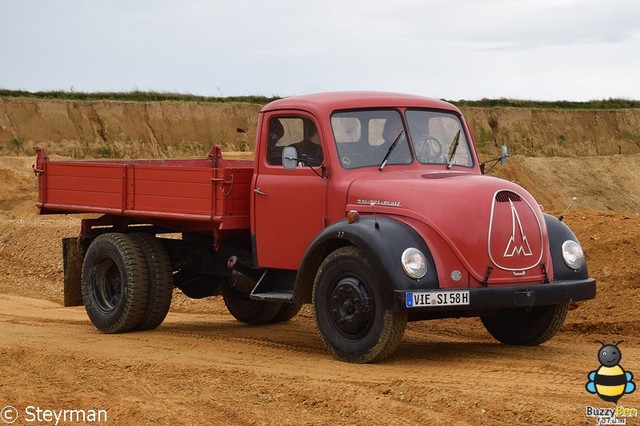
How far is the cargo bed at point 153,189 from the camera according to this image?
12.1 m

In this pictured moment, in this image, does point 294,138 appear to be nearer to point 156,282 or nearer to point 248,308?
point 156,282

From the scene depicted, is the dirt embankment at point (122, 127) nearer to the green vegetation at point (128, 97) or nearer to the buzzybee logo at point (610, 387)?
the green vegetation at point (128, 97)

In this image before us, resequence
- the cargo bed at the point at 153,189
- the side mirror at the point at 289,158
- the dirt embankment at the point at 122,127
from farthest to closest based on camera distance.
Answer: the dirt embankment at the point at 122,127, the cargo bed at the point at 153,189, the side mirror at the point at 289,158

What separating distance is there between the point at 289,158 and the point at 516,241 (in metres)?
2.20

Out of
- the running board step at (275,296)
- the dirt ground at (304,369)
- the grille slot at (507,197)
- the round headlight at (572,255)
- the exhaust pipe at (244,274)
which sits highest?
the grille slot at (507,197)

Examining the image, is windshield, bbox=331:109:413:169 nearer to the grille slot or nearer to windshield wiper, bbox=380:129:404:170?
windshield wiper, bbox=380:129:404:170

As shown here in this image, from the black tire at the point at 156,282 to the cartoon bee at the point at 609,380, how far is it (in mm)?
5548

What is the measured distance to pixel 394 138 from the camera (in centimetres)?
1148

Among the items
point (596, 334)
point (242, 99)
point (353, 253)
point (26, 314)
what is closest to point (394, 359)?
point (353, 253)

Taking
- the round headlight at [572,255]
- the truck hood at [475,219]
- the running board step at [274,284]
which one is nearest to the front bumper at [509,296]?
the truck hood at [475,219]

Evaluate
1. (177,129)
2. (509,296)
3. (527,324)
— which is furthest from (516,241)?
(177,129)

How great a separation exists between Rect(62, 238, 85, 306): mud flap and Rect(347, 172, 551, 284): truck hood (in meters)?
4.81

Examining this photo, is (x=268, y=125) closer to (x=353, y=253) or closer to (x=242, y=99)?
(x=353, y=253)

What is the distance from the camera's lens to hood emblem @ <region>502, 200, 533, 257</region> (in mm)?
10434
